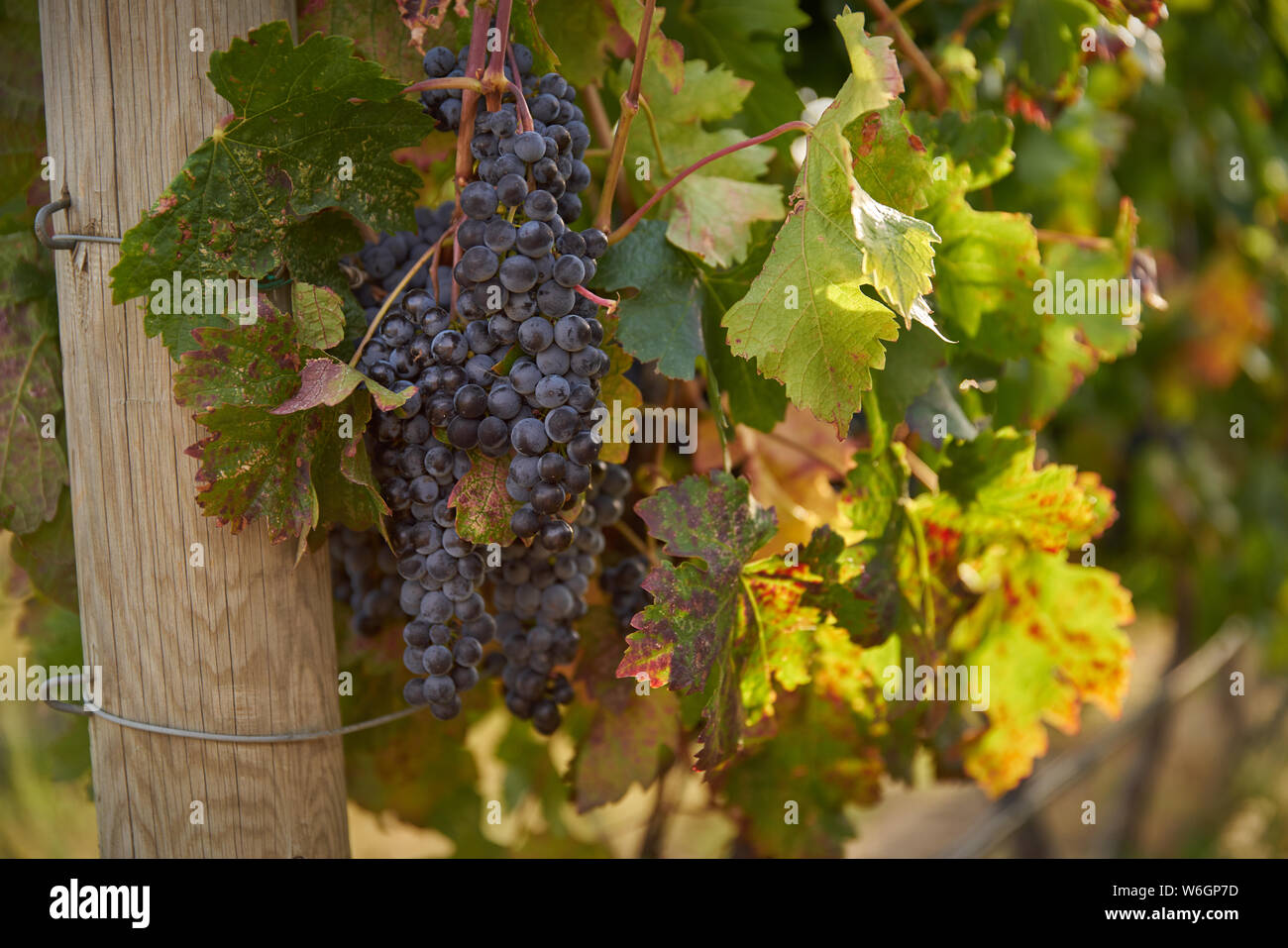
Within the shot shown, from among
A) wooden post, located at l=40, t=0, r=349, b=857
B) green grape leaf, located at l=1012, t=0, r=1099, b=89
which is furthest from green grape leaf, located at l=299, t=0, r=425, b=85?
green grape leaf, located at l=1012, t=0, r=1099, b=89

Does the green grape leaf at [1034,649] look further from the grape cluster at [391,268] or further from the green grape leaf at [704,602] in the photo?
the grape cluster at [391,268]

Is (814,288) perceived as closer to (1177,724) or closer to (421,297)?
(421,297)

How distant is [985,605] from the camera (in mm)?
1346

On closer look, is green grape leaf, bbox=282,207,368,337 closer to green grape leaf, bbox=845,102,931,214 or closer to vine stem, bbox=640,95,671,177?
vine stem, bbox=640,95,671,177

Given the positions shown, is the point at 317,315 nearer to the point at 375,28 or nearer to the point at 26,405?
the point at 375,28

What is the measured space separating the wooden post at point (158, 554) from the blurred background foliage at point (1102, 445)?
0.23m

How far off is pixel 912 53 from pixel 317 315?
886 mm

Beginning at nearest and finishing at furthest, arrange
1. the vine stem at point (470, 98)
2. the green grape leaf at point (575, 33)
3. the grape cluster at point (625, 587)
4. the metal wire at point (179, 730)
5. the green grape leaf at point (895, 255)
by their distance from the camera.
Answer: the green grape leaf at point (895, 255) → the vine stem at point (470, 98) → the metal wire at point (179, 730) → the green grape leaf at point (575, 33) → the grape cluster at point (625, 587)

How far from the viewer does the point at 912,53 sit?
131 cm

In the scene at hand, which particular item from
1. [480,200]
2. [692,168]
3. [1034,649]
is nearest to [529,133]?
[480,200]

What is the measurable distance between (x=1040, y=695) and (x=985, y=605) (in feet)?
0.46

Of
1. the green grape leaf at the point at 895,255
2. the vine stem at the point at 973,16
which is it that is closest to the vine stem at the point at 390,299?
the green grape leaf at the point at 895,255

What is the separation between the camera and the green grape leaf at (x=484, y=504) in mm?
911
